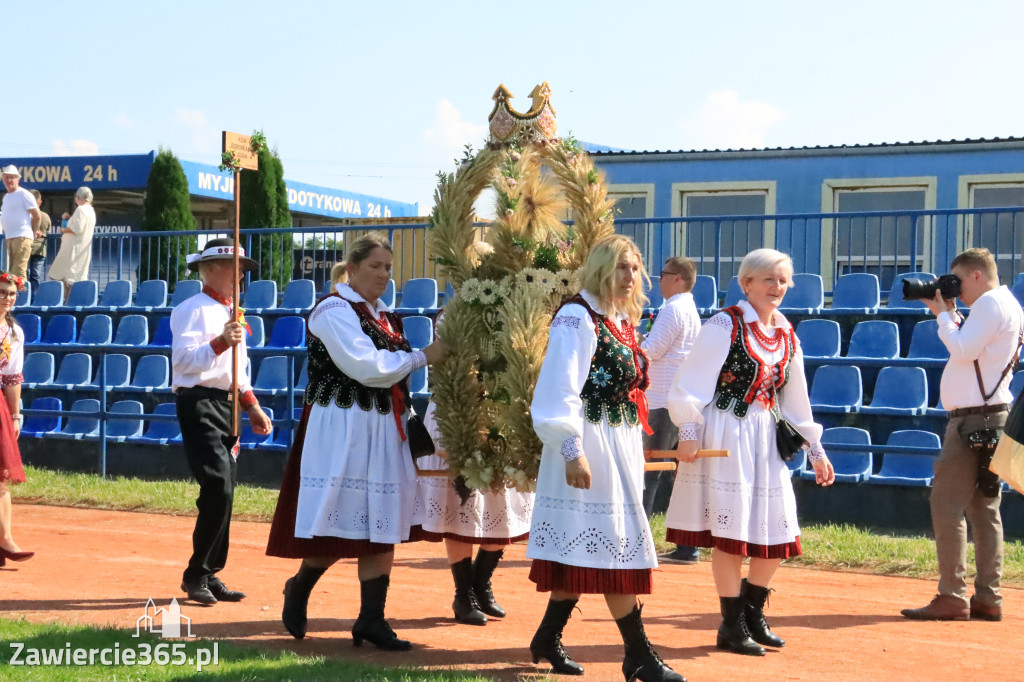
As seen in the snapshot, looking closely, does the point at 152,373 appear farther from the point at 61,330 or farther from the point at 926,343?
the point at 926,343

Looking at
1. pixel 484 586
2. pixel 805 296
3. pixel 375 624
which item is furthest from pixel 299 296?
pixel 375 624

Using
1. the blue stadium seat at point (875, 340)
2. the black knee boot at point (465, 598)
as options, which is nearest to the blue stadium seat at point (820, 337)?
the blue stadium seat at point (875, 340)

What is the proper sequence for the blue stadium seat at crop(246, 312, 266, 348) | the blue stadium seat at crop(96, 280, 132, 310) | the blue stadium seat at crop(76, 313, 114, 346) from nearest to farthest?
1. the blue stadium seat at crop(246, 312, 266, 348)
2. the blue stadium seat at crop(76, 313, 114, 346)
3. the blue stadium seat at crop(96, 280, 132, 310)

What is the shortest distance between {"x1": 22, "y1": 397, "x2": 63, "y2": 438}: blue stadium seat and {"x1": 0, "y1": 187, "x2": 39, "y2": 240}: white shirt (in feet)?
9.81

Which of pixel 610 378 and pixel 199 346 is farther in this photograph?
pixel 199 346

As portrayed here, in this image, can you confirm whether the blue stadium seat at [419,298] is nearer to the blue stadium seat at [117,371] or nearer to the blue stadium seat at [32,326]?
the blue stadium seat at [117,371]

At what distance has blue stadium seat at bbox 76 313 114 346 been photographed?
16.5 m

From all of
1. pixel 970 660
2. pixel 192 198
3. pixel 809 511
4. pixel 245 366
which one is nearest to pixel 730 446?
pixel 970 660

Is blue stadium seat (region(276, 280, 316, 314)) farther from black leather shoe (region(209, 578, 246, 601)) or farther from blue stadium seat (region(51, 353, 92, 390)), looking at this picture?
black leather shoe (region(209, 578, 246, 601))

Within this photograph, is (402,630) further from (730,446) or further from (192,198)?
(192,198)

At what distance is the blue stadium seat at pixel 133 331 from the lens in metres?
16.2

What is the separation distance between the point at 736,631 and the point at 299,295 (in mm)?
10428

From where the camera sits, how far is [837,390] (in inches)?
465

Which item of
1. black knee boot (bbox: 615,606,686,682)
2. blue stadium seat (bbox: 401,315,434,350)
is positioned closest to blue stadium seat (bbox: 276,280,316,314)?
blue stadium seat (bbox: 401,315,434,350)
